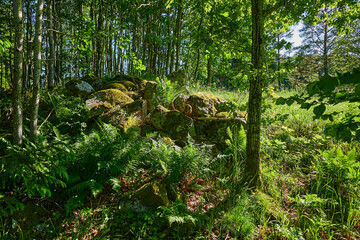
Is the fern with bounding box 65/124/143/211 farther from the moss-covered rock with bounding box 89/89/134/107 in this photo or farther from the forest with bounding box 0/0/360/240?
the moss-covered rock with bounding box 89/89/134/107

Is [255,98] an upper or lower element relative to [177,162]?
upper

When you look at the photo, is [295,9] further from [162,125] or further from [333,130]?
[162,125]

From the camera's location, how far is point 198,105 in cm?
505

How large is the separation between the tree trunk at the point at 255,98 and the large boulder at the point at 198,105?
2.10 m

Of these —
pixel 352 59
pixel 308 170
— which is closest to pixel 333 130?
pixel 308 170

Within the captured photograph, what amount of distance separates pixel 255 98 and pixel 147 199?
2.25 meters

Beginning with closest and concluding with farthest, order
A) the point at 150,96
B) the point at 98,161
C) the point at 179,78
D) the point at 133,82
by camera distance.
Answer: the point at 98,161
the point at 150,96
the point at 133,82
the point at 179,78

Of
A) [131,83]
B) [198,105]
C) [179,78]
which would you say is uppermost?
[179,78]

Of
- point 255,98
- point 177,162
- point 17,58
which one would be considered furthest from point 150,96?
point 255,98

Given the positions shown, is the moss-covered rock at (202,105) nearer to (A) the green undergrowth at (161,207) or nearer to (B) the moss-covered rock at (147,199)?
(A) the green undergrowth at (161,207)

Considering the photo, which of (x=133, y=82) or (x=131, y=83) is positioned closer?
(x=131, y=83)

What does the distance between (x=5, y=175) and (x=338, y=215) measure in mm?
4545

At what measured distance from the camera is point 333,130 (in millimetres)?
1331

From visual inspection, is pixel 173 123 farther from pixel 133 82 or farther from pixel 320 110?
pixel 320 110
